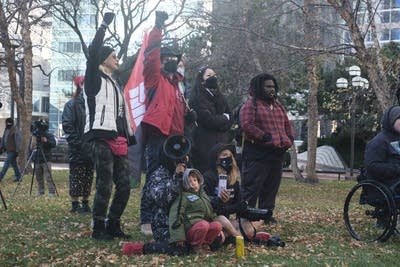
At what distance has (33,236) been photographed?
648 centimetres

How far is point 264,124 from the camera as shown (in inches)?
269

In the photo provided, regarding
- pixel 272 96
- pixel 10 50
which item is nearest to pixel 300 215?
pixel 272 96

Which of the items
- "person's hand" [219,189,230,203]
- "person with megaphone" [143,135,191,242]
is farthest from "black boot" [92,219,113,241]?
"person's hand" [219,189,230,203]

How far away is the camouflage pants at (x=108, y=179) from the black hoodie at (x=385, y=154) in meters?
2.66

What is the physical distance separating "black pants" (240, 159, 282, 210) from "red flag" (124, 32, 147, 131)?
4.59 ft

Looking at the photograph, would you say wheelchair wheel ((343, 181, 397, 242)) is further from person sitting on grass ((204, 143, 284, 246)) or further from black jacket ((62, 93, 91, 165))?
black jacket ((62, 93, 91, 165))

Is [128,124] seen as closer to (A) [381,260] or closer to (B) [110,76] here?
(B) [110,76]

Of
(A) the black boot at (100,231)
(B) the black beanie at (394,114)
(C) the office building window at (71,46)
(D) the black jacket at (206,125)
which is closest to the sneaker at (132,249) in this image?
(A) the black boot at (100,231)

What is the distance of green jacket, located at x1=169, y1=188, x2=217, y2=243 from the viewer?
5.27 m

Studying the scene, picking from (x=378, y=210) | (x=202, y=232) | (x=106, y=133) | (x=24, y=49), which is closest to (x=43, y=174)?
(x=106, y=133)

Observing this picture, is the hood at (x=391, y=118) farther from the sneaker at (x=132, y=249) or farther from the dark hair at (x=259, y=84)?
the sneaker at (x=132, y=249)

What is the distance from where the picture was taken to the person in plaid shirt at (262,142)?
22.0ft

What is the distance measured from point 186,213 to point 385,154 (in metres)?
2.48

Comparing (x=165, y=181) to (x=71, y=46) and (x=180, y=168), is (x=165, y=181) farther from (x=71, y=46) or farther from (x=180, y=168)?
(x=71, y=46)
